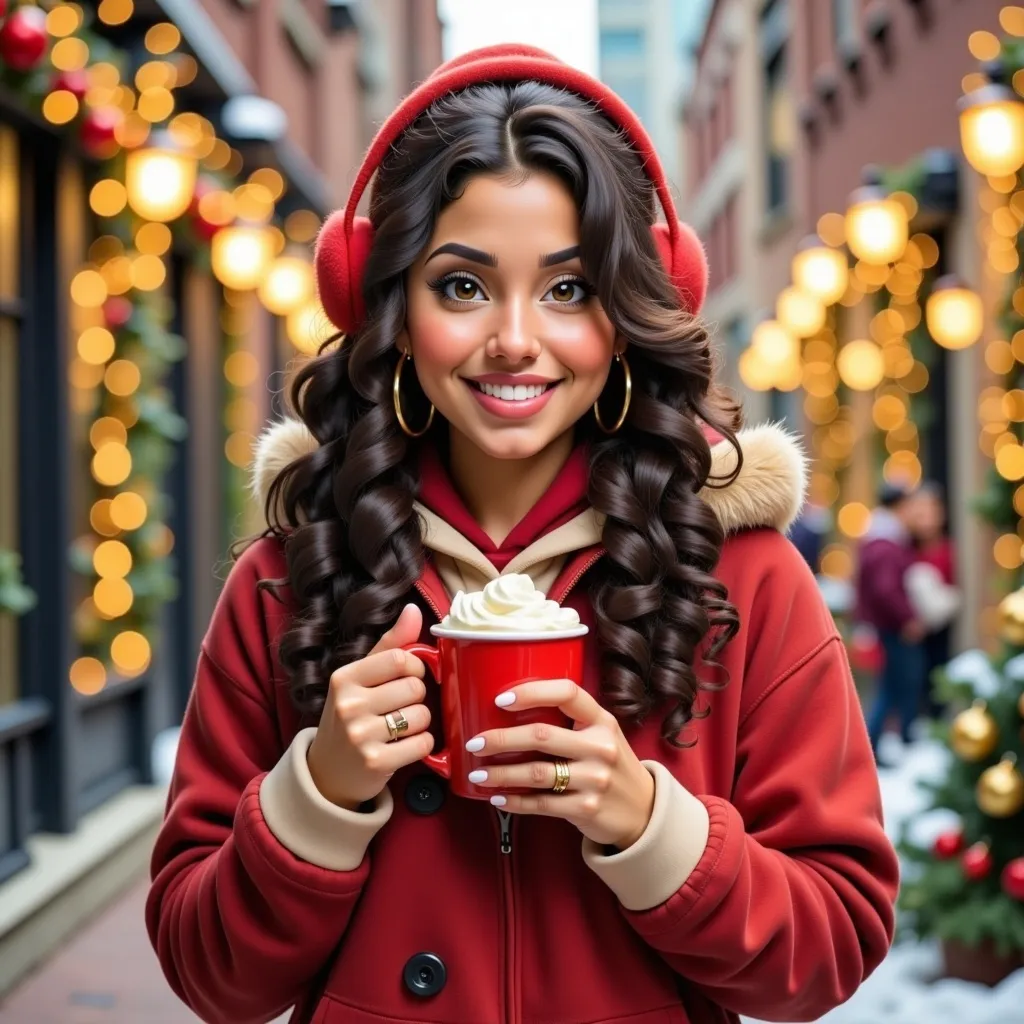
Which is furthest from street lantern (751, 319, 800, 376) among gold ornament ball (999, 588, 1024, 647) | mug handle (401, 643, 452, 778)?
mug handle (401, 643, 452, 778)

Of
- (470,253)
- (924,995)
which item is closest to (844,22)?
(924,995)

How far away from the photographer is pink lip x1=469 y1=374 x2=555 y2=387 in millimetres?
1718

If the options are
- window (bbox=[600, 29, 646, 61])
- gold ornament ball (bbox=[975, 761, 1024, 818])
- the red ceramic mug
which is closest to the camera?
the red ceramic mug

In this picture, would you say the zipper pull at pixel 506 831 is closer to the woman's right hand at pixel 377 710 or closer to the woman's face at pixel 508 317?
the woman's right hand at pixel 377 710

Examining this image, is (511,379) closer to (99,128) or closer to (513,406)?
(513,406)

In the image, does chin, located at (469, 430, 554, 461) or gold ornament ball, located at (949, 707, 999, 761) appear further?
gold ornament ball, located at (949, 707, 999, 761)

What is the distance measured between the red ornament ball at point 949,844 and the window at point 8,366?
12.4 feet

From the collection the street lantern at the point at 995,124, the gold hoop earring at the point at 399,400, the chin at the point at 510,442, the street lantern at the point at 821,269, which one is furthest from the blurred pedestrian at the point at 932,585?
the chin at the point at 510,442

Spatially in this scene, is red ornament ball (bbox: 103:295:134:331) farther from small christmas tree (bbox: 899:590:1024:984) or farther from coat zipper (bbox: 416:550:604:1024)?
coat zipper (bbox: 416:550:604:1024)

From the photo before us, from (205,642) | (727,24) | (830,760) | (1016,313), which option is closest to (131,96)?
(1016,313)

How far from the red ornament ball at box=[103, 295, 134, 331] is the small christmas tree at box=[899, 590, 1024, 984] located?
437 cm

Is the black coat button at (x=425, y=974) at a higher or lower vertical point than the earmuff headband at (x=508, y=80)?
lower

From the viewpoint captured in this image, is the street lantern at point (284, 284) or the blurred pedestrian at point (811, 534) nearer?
the street lantern at point (284, 284)

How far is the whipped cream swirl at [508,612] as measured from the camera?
4.92 ft
